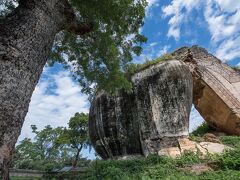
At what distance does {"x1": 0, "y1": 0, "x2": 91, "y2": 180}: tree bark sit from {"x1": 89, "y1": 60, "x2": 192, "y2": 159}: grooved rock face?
6294 millimetres

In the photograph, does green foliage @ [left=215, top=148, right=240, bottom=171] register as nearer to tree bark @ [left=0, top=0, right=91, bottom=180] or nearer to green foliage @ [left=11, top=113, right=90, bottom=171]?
tree bark @ [left=0, top=0, right=91, bottom=180]

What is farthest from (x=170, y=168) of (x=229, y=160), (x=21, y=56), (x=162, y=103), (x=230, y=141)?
(x=21, y=56)

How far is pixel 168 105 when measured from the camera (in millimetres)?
10289

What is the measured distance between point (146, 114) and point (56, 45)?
14.4 feet

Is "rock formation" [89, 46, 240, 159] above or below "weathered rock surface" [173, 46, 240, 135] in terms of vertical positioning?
below

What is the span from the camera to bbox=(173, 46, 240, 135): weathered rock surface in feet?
44.0

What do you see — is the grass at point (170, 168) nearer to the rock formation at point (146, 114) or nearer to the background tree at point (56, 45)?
the rock formation at point (146, 114)

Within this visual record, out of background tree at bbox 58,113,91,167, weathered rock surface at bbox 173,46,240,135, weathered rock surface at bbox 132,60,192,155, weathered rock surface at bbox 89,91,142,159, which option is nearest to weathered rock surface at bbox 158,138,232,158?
weathered rock surface at bbox 132,60,192,155

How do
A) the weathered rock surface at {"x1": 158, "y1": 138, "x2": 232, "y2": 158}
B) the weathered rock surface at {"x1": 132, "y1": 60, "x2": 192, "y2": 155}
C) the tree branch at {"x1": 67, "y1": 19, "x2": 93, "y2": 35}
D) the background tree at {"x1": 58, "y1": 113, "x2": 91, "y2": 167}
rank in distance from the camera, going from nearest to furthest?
the tree branch at {"x1": 67, "y1": 19, "x2": 93, "y2": 35} < the weathered rock surface at {"x1": 158, "y1": 138, "x2": 232, "y2": 158} < the weathered rock surface at {"x1": 132, "y1": 60, "x2": 192, "y2": 155} < the background tree at {"x1": 58, "y1": 113, "x2": 91, "y2": 167}

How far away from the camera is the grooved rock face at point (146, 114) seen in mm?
10020

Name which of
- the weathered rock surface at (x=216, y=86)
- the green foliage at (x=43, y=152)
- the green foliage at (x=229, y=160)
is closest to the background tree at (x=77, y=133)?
the green foliage at (x=43, y=152)

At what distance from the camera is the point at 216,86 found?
44.7ft

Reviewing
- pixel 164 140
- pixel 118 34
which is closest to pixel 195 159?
pixel 164 140

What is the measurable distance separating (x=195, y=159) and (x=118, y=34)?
4413 millimetres
